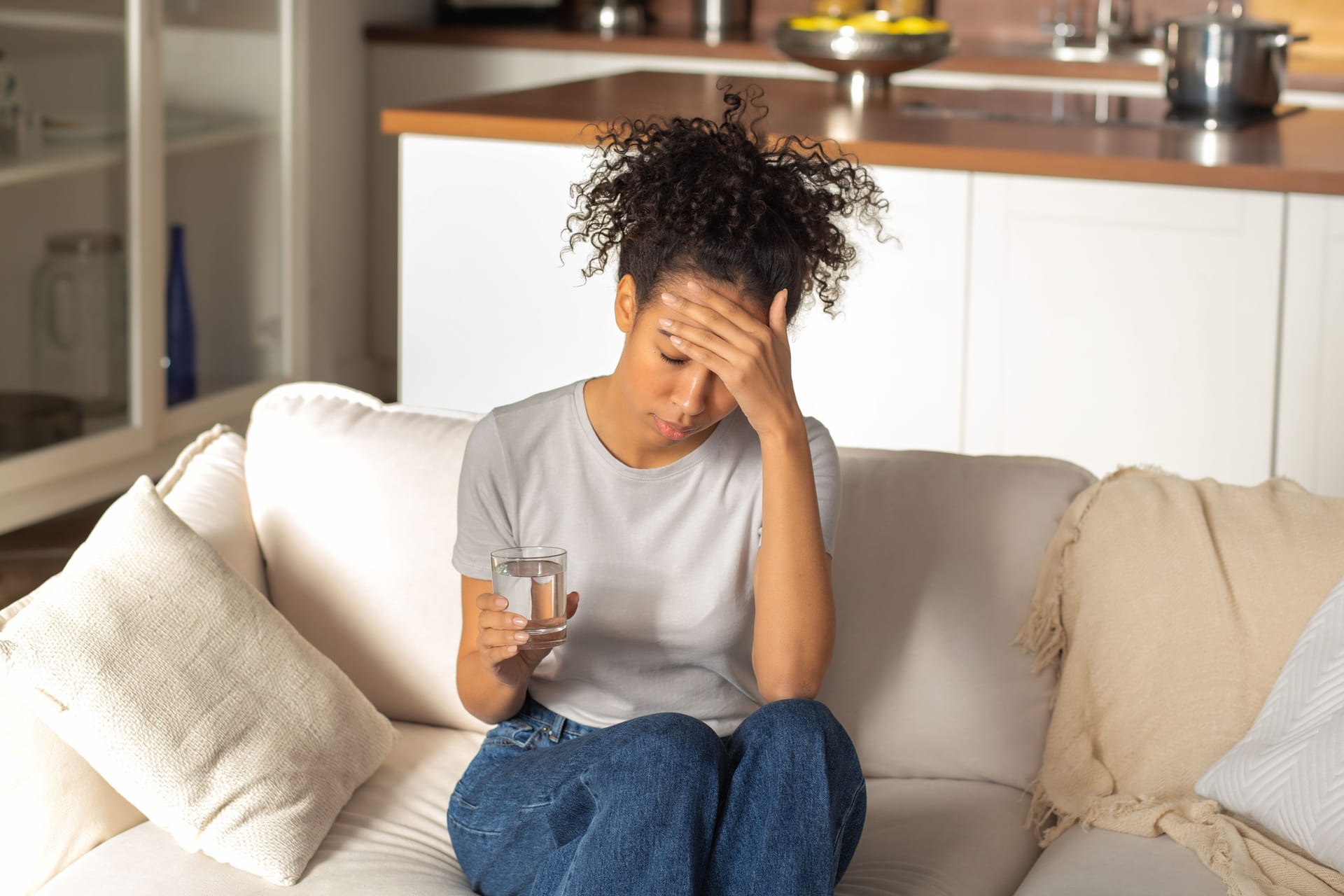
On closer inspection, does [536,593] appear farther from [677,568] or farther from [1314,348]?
[1314,348]

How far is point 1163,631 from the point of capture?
158cm

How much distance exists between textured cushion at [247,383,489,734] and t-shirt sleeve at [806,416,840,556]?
0.44 metres

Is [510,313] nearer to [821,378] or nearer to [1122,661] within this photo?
[821,378]

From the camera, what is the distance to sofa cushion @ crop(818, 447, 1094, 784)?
1661 millimetres

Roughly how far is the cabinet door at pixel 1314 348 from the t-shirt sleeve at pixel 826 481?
1.27m

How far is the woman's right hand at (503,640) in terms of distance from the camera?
1.34m

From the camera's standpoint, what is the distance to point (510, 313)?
2.85m

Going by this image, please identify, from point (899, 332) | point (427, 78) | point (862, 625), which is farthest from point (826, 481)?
point (427, 78)

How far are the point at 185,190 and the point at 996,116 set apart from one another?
197 cm

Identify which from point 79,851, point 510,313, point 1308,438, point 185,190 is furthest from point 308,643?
point 185,190

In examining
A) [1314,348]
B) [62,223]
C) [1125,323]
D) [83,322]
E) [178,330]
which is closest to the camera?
[1314,348]

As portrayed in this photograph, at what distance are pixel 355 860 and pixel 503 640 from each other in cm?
30

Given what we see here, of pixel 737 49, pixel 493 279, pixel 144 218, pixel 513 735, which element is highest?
pixel 737 49

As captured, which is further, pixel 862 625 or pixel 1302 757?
pixel 862 625
